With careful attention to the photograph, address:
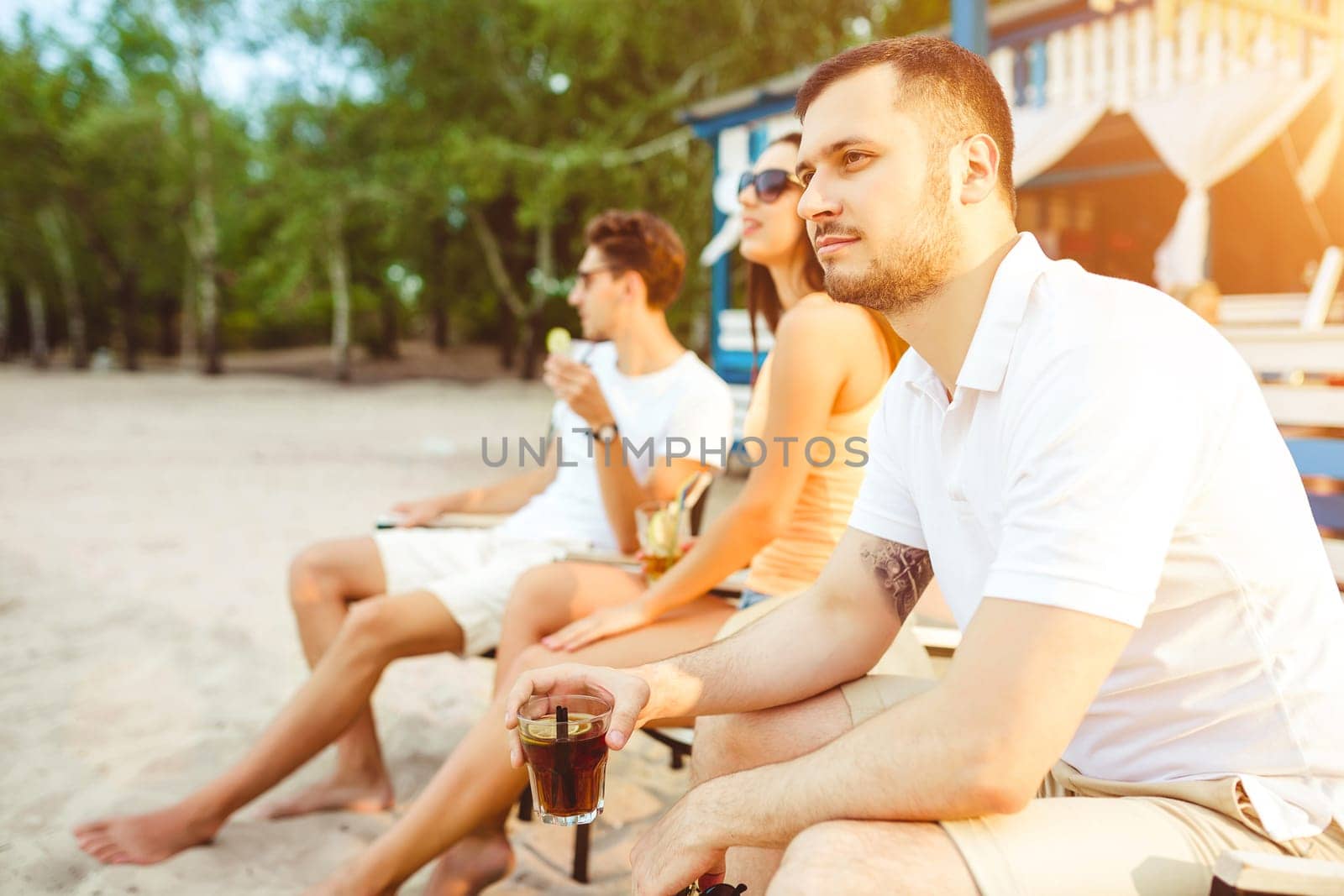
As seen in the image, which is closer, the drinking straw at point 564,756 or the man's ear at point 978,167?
the man's ear at point 978,167

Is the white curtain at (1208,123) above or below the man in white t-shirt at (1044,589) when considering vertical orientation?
above

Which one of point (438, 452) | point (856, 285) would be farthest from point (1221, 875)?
point (438, 452)

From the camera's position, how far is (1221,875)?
1.00 meters

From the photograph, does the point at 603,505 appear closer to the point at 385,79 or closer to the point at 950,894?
the point at 950,894

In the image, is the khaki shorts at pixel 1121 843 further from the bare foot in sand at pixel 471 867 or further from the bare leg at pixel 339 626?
the bare leg at pixel 339 626

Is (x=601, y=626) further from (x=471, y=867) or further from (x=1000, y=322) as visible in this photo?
(x=1000, y=322)

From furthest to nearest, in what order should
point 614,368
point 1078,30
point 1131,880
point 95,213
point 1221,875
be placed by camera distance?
point 95,213 → point 1078,30 → point 614,368 → point 1131,880 → point 1221,875

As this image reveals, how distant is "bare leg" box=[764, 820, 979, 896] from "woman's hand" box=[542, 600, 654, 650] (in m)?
0.97

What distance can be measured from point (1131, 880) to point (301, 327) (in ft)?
127

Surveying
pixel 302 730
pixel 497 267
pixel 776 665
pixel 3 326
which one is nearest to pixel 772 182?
pixel 776 665

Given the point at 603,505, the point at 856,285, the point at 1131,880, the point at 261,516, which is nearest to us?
the point at 1131,880

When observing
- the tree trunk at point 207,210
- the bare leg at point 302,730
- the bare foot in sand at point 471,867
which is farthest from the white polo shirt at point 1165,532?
the tree trunk at point 207,210

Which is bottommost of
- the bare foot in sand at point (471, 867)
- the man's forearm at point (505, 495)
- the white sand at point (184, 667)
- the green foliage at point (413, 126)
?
the white sand at point (184, 667)

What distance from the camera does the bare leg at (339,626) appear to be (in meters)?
2.72
